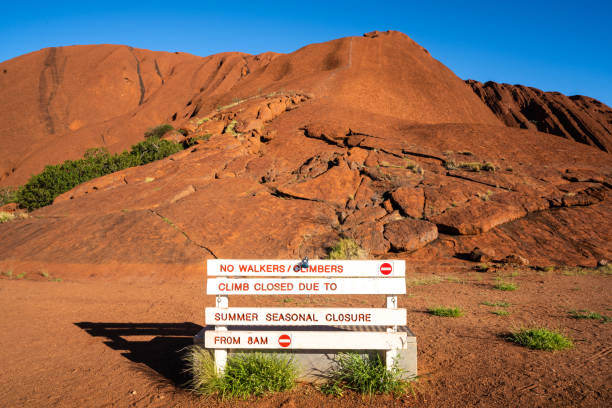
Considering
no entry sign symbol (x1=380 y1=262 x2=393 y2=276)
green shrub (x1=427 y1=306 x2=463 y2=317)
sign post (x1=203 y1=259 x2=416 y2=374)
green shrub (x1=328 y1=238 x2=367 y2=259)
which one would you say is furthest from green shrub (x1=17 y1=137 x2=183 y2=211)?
no entry sign symbol (x1=380 y1=262 x2=393 y2=276)

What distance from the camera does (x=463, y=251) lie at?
12.0 metres

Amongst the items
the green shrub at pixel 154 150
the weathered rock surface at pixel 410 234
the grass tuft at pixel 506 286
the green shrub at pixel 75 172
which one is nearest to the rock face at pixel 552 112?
the weathered rock surface at pixel 410 234

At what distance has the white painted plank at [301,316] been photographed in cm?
387

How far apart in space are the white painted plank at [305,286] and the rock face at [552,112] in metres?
59.1

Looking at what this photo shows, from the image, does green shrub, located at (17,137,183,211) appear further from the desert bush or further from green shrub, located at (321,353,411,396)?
green shrub, located at (321,353,411,396)

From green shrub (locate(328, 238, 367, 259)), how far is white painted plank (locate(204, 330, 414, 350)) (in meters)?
7.13

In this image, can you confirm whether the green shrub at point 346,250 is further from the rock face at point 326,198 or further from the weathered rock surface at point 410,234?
the weathered rock surface at point 410,234

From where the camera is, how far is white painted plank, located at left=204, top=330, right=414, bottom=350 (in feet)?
12.6

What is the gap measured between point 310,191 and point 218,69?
2419 inches

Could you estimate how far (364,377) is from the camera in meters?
3.79

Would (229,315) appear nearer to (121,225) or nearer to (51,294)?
(51,294)

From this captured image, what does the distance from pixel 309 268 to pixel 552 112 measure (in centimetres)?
6782

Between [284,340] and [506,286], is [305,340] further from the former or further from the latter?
[506,286]

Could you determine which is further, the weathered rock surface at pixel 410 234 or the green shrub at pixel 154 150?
the green shrub at pixel 154 150
